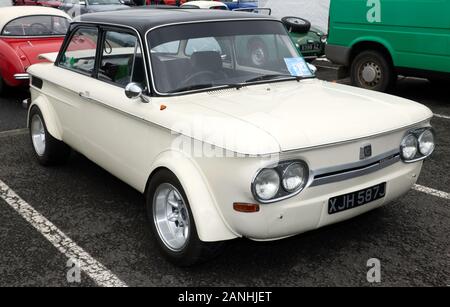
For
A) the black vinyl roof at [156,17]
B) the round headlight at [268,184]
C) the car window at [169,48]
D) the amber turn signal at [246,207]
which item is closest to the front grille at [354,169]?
the round headlight at [268,184]

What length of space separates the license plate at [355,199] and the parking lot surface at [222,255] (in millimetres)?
468

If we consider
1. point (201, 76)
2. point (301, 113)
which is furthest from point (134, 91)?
point (301, 113)

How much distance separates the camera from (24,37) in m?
8.20

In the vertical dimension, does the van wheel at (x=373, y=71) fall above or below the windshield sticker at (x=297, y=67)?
below

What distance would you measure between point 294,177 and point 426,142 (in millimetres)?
1213

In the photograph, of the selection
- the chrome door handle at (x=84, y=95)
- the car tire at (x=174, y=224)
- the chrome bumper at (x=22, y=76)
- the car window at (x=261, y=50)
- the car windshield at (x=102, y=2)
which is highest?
the car windshield at (x=102, y=2)

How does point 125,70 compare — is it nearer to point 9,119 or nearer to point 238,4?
point 9,119

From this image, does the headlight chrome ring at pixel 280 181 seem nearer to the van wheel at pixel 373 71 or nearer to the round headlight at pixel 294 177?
the round headlight at pixel 294 177

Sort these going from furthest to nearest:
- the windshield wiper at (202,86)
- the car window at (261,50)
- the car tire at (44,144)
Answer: the car tire at (44,144) < the car window at (261,50) < the windshield wiper at (202,86)

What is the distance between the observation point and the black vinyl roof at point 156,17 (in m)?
3.66

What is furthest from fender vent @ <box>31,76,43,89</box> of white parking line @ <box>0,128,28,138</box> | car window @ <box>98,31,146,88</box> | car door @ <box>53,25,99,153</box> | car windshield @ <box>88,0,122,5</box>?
car windshield @ <box>88,0,122,5</box>

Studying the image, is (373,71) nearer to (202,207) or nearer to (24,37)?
(24,37)
